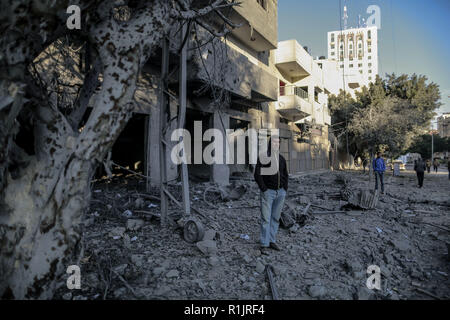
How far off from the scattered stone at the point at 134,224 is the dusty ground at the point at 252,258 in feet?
0.10

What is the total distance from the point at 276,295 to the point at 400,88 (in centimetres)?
3154

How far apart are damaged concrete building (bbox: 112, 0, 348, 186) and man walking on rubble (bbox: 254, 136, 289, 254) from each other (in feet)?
7.98

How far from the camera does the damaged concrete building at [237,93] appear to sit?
905cm

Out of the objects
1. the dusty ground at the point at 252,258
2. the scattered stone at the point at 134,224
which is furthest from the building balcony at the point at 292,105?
the scattered stone at the point at 134,224

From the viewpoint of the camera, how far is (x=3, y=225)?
235 cm

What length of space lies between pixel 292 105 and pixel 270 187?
14668mm

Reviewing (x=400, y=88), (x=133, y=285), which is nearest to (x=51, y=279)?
(x=133, y=285)

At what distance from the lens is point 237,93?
11250 mm

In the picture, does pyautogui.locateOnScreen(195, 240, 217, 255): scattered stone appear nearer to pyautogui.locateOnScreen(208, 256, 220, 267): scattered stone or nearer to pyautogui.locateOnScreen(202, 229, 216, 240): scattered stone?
pyautogui.locateOnScreen(208, 256, 220, 267): scattered stone

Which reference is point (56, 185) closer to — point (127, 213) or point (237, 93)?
point (127, 213)

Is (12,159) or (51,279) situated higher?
(12,159)

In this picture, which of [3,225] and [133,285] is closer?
[3,225]

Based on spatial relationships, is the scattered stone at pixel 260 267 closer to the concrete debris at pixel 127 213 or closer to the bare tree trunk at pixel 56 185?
the bare tree trunk at pixel 56 185
